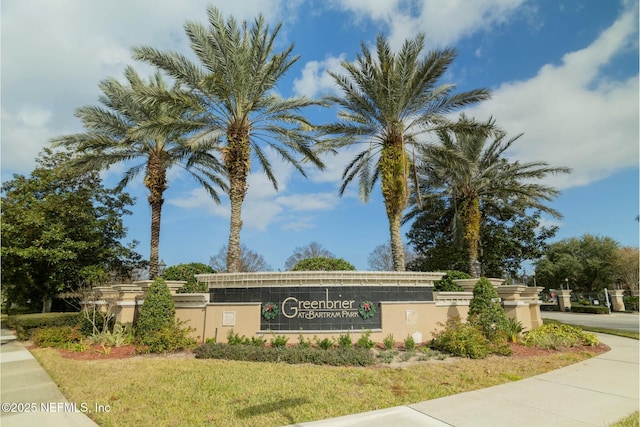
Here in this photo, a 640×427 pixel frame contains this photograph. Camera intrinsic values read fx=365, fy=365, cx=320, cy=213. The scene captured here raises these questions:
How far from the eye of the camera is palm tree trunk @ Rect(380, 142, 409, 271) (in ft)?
49.1

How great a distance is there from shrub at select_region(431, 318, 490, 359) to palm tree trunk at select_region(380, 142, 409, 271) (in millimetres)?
4976

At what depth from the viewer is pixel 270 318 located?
10406mm

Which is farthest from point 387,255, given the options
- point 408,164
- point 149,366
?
point 149,366

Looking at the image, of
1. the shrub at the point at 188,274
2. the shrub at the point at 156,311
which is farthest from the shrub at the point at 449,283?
the shrub at the point at 156,311

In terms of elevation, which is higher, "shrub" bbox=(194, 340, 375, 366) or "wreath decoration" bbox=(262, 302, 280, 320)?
"wreath decoration" bbox=(262, 302, 280, 320)

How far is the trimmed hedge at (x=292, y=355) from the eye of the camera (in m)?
8.41

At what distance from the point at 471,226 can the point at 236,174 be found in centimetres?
1426

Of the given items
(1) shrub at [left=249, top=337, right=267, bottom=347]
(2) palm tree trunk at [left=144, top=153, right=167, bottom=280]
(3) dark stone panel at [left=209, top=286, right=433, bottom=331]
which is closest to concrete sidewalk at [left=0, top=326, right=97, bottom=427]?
(1) shrub at [left=249, top=337, right=267, bottom=347]

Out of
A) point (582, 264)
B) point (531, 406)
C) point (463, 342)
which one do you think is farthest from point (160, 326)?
point (582, 264)

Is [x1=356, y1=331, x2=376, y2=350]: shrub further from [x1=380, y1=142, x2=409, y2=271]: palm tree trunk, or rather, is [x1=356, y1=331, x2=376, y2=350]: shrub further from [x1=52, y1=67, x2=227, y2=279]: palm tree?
[x1=52, y1=67, x2=227, y2=279]: palm tree

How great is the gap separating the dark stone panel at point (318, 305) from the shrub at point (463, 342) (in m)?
1.79

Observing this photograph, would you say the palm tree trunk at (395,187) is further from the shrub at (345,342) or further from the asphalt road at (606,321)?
the asphalt road at (606,321)

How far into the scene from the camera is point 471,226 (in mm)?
21469

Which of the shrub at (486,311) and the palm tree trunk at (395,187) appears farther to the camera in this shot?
the palm tree trunk at (395,187)
